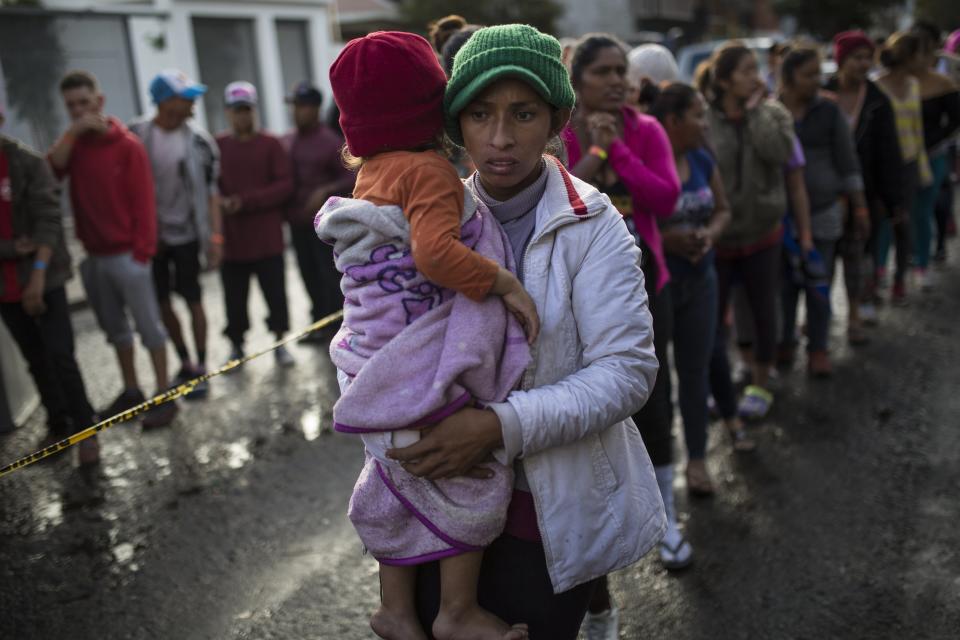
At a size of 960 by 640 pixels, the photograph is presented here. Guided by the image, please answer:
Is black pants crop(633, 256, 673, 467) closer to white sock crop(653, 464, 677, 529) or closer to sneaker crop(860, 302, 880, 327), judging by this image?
white sock crop(653, 464, 677, 529)

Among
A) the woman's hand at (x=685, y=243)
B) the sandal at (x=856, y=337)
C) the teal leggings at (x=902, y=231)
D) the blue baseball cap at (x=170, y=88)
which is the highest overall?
the blue baseball cap at (x=170, y=88)

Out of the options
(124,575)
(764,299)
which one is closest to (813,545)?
(764,299)

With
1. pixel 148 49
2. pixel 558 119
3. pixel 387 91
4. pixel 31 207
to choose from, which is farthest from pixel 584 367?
pixel 148 49

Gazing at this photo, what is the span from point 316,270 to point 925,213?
5389 millimetres

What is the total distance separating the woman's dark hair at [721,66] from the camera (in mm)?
4625

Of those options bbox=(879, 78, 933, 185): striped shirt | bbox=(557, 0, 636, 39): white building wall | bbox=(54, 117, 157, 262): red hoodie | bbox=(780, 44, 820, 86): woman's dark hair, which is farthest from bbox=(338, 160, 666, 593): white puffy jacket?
bbox=(557, 0, 636, 39): white building wall

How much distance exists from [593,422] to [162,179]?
530cm

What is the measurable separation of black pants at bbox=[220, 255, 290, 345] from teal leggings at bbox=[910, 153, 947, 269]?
5.39 m

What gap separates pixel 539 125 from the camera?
186 centimetres

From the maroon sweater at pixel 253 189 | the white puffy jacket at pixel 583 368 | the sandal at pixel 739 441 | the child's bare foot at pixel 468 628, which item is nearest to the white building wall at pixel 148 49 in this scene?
the maroon sweater at pixel 253 189

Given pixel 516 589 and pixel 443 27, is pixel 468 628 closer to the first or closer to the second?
pixel 516 589

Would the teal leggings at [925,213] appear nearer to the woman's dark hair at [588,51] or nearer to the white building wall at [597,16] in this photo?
the woman's dark hair at [588,51]

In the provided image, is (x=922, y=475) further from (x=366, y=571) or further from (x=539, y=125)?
(x=539, y=125)

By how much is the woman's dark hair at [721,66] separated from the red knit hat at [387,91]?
3242mm
